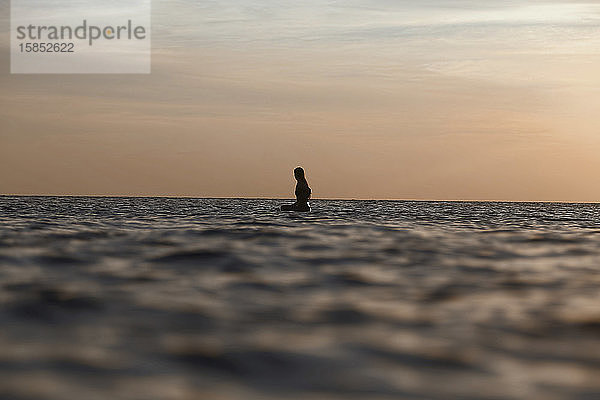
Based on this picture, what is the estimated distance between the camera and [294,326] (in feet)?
24.4

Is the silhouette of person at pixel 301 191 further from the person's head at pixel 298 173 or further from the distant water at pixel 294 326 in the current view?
the distant water at pixel 294 326

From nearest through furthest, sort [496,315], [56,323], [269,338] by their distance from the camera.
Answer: [269,338], [56,323], [496,315]

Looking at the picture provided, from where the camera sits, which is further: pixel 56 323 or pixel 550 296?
pixel 550 296

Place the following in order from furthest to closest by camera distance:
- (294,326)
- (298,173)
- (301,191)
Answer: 1. (301,191)
2. (298,173)
3. (294,326)

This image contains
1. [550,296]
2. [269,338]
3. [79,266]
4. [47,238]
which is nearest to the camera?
[269,338]

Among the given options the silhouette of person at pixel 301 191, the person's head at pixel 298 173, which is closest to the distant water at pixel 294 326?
the person's head at pixel 298 173

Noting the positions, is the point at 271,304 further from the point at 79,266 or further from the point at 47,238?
the point at 47,238

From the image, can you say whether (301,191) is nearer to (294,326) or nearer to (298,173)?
(298,173)

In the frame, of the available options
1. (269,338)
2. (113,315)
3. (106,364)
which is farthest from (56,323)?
(269,338)

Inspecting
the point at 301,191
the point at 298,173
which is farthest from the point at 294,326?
the point at 301,191

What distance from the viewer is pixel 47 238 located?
17922 mm

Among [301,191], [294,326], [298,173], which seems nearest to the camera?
[294,326]

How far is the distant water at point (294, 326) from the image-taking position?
5.43 metres

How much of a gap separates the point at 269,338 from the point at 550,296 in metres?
4.59
